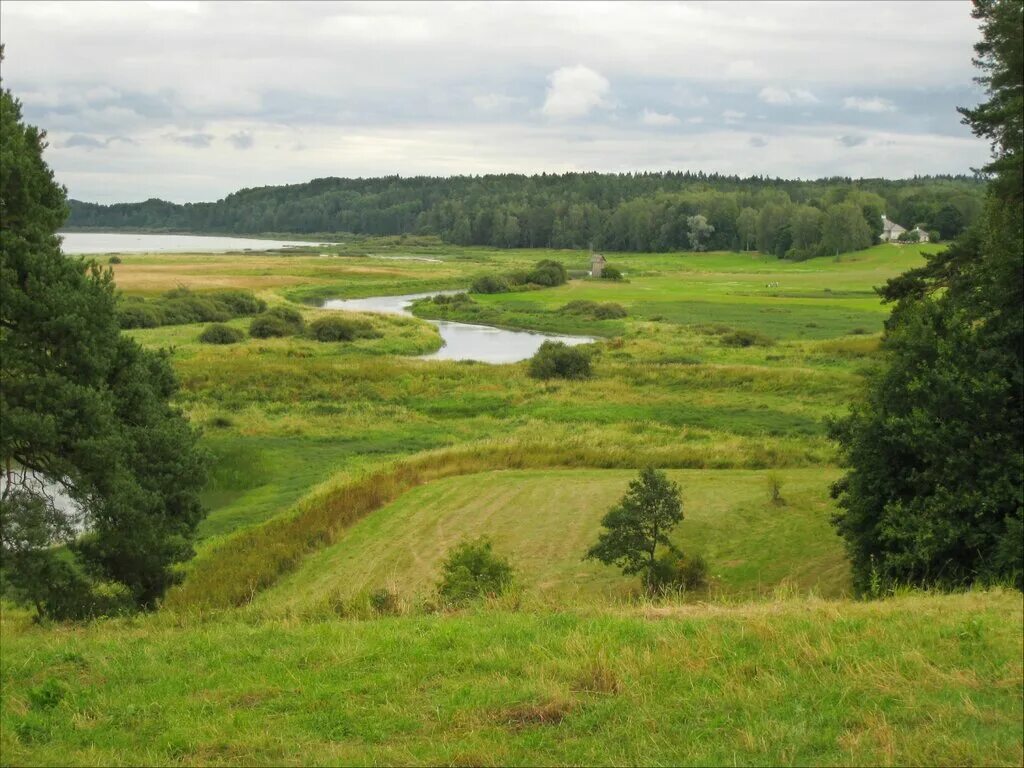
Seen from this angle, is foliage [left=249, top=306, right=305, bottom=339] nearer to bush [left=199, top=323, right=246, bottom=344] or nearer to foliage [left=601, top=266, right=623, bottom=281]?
bush [left=199, top=323, right=246, bottom=344]

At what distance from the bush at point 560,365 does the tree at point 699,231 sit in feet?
416

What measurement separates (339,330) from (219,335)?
330 inches

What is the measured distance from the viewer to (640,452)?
102 ft

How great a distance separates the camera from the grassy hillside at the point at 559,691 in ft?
21.7

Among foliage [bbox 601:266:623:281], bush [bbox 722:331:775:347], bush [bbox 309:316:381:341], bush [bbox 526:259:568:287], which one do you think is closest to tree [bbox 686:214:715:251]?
foliage [bbox 601:266:623:281]

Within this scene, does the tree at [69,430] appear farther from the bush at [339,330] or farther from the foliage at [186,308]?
the foliage at [186,308]

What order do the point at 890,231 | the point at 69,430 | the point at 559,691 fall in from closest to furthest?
the point at 559,691, the point at 69,430, the point at 890,231

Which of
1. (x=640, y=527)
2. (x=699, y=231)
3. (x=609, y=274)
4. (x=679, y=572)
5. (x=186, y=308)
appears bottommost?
(x=679, y=572)

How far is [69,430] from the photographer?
15.2 meters

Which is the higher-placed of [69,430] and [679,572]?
[69,430]

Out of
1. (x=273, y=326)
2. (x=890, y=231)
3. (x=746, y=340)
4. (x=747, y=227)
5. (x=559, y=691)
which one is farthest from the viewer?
(x=747, y=227)

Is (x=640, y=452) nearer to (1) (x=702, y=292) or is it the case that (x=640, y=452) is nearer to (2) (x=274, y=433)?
(2) (x=274, y=433)

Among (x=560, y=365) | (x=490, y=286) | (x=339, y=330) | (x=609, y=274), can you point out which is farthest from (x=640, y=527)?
Result: (x=609, y=274)

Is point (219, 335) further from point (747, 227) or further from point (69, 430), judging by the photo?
point (747, 227)
